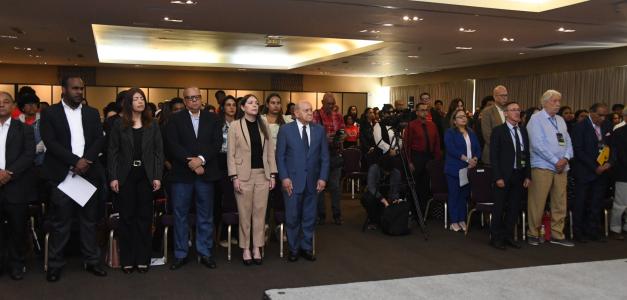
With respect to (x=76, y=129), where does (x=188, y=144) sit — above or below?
below

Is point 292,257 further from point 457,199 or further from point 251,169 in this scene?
point 457,199

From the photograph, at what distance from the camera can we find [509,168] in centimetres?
609

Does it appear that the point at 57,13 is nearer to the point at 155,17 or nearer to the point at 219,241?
the point at 155,17

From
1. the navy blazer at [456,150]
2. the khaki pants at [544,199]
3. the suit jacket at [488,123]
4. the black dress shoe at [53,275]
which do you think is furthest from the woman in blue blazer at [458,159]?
the black dress shoe at [53,275]

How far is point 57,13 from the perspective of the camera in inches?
388

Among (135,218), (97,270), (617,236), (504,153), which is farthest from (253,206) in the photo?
(617,236)

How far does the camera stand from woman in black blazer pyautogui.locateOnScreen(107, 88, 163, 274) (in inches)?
198

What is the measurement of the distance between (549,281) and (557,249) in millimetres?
3143

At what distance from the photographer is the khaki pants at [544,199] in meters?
6.25

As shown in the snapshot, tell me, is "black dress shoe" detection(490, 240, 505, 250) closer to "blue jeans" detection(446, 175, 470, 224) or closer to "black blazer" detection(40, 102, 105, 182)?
"blue jeans" detection(446, 175, 470, 224)

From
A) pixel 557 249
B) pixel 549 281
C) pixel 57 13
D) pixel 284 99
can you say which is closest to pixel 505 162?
pixel 557 249

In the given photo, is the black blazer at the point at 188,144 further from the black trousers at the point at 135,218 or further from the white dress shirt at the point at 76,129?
the white dress shirt at the point at 76,129

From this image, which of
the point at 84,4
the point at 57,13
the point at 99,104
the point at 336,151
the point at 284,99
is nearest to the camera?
the point at 336,151

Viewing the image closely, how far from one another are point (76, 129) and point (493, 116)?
4792 mm
